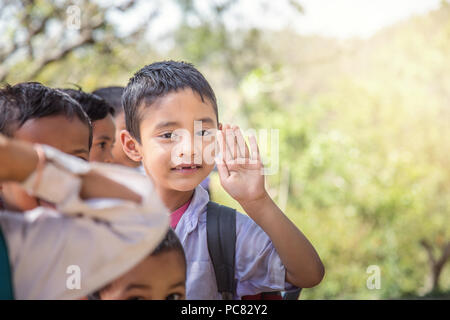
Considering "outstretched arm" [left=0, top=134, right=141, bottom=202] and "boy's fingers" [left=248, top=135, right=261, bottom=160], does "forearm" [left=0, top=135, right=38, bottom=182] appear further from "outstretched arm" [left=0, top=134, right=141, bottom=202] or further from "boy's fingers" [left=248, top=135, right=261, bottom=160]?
"boy's fingers" [left=248, top=135, right=261, bottom=160]

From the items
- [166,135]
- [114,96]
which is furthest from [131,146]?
[114,96]

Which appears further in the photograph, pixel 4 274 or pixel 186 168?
pixel 186 168

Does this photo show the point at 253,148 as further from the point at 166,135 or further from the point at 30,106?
the point at 30,106

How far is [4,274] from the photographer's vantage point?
97cm

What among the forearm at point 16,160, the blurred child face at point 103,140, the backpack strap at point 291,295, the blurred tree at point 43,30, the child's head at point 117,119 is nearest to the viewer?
the forearm at point 16,160

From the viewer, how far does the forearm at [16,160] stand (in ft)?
2.90

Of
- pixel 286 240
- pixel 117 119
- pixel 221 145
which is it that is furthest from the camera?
pixel 117 119

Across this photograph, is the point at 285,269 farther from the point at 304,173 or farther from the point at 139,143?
the point at 304,173

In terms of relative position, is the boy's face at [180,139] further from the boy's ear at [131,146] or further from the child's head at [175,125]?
the boy's ear at [131,146]

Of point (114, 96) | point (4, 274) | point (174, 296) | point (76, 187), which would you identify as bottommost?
point (174, 296)

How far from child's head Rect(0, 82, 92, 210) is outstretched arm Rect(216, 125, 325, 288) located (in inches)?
16.1

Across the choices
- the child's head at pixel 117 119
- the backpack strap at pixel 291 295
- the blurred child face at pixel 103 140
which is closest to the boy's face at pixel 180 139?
the backpack strap at pixel 291 295

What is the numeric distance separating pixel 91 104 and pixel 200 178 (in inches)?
34.7

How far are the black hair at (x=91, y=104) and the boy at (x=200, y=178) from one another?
500mm
